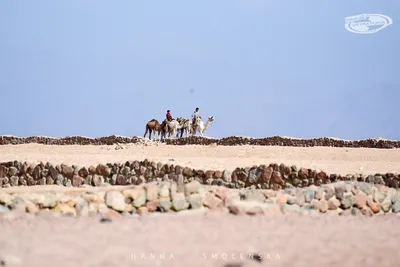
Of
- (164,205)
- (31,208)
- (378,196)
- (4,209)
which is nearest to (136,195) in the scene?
(164,205)

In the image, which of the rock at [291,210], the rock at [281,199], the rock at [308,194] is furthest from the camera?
the rock at [308,194]

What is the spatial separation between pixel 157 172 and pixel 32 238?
10033mm

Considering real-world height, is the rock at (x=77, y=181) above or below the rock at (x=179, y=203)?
below

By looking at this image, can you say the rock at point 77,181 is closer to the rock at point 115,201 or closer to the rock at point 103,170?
the rock at point 103,170

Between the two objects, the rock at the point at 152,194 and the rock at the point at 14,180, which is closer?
the rock at the point at 152,194

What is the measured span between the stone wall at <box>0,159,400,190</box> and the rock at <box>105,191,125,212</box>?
20.8 feet

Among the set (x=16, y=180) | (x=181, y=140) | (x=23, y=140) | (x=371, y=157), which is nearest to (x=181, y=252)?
(x=16, y=180)

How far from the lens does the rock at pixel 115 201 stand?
336 inches

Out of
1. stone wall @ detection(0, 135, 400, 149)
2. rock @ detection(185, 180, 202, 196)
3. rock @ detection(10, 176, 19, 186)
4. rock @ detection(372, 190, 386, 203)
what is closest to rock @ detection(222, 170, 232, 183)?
rock @ detection(372, 190, 386, 203)

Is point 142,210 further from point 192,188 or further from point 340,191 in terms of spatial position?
point 340,191

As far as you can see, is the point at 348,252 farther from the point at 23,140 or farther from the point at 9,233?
the point at 23,140

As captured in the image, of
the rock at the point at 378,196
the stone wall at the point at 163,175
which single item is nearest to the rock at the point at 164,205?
the rock at the point at 378,196

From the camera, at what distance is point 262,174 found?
14.7 m

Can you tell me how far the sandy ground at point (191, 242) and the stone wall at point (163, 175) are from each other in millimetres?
6194
